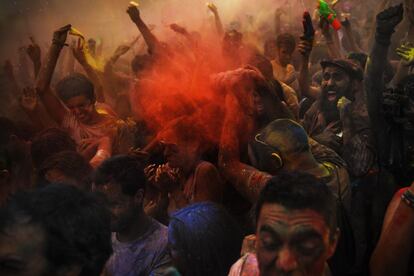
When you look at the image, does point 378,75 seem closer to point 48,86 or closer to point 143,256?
point 143,256

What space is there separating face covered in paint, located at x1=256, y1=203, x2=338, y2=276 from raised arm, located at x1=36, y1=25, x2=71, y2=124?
10.0 feet

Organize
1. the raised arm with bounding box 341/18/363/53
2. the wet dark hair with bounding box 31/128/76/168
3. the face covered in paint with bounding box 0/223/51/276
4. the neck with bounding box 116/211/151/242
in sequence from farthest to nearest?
the raised arm with bounding box 341/18/363/53
the wet dark hair with bounding box 31/128/76/168
the neck with bounding box 116/211/151/242
the face covered in paint with bounding box 0/223/51/276

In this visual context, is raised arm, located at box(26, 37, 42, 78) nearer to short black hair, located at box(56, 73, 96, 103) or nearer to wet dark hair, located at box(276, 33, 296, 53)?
short black hair, located at box(56, 73, 96, 103)

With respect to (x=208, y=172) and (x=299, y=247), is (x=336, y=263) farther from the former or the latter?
(x=208, y=172)

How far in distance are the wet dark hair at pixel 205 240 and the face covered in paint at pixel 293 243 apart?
1.91ft

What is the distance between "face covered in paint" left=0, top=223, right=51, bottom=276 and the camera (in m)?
1.77

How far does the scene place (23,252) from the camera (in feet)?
5.85

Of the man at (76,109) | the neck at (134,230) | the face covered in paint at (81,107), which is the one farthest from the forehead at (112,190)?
the face covered in paint at (81,107)

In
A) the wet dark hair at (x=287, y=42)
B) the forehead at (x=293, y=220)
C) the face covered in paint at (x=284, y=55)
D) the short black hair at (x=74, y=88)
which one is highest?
the short black hair at (x=74, y=88)

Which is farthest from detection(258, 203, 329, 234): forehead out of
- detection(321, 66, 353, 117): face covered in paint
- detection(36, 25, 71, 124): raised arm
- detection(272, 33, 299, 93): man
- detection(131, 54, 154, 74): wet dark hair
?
detection(272, 33, 299, 93): man

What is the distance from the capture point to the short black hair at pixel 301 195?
6.72ft

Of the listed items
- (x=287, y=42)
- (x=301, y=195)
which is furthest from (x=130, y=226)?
(x=287, y=42)

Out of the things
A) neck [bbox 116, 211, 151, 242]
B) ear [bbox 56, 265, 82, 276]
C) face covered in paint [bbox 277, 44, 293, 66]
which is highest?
face covered in paint [bbox 277, 44, 293, 66]

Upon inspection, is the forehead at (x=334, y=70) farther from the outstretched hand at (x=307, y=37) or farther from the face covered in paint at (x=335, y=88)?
the outstretched hand at (x=307, y=37)
